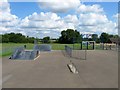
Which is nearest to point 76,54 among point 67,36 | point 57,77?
point 57,77

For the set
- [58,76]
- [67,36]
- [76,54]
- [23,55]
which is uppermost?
[67,36]

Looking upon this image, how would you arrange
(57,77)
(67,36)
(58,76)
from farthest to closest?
(67,36), (58,76), (57,77)

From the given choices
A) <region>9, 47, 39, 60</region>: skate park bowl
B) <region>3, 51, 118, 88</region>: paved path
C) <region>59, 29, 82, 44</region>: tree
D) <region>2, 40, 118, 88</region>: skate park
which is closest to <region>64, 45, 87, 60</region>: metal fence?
<region>9, 47, 39, 60</region>: skate park bowl

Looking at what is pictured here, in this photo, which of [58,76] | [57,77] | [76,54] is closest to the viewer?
[57,77]

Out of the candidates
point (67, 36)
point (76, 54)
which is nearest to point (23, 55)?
point (76, 54)

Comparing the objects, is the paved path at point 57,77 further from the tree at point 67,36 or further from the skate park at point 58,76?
Result: the tree at point 67,36

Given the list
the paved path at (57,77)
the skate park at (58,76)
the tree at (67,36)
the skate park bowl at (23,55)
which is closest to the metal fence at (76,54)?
the skate park bowl at (23,55)

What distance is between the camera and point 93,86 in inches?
472

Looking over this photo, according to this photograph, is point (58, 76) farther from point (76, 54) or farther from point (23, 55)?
point (76, 54)

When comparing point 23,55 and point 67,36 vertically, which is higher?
point 67,36

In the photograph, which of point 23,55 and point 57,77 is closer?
point 57,77

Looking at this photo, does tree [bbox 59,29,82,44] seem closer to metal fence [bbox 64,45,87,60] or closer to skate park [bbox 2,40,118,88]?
metal fence [bbox 64,45,87,60]

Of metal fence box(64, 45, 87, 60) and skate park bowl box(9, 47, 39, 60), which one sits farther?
metal fence box(64, 45, 87, 60)

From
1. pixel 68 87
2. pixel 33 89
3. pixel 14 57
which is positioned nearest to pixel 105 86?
pixel 68 87
